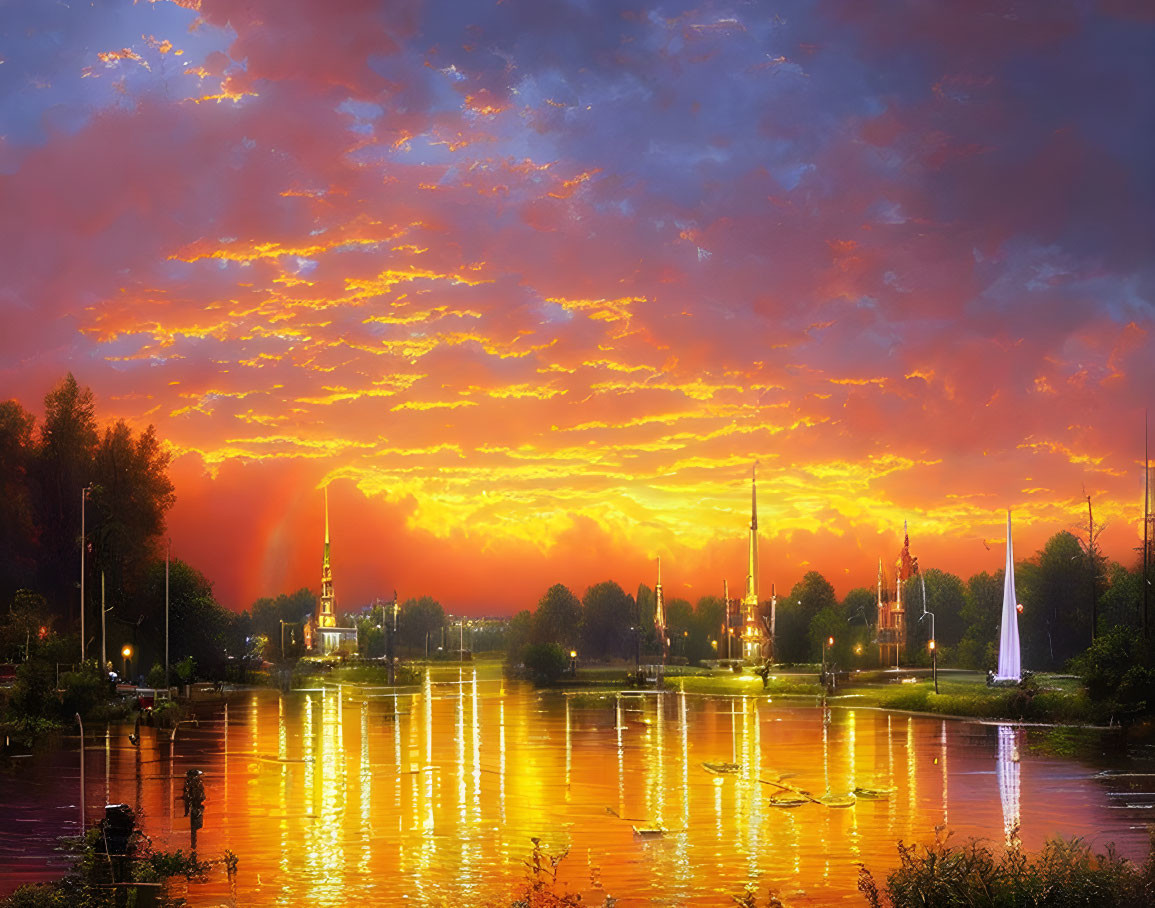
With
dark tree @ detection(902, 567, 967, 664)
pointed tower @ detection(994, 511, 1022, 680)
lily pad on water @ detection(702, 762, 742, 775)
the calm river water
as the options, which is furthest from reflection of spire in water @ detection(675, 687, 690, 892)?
dark tree @ detection(902, 567, 967, 664)

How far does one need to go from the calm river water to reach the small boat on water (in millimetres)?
556

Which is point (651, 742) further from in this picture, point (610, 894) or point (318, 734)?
point (610, 894)

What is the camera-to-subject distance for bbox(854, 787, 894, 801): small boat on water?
36.8m

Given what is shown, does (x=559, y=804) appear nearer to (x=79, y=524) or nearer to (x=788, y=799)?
(x=788, y=799)

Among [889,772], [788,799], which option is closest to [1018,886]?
[788,799]

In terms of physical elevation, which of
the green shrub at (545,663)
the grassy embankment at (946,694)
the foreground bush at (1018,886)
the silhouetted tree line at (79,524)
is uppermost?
the silhouetted tree line at (79,524)

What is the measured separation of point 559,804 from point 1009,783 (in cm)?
1546

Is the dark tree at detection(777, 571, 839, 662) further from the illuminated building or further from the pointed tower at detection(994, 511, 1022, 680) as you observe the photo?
the pointed tower at detection(994, 511, 1022, 680)

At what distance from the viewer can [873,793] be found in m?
37.6

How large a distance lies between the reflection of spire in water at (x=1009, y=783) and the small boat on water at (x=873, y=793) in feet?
10.8

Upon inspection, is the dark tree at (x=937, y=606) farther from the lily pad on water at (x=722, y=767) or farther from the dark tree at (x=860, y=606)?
the lily pad on water at (x=722, y=767)

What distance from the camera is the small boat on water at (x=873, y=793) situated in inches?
1448

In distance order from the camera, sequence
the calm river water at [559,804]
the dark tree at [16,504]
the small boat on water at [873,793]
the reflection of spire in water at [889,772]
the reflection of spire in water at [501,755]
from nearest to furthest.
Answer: the calm river water at [559,804] < the reflection of spire in water at [889,772] < the reflection of spire in water at [501,755] < the small boat on water at [873,793] < the dark tree at [16,504]

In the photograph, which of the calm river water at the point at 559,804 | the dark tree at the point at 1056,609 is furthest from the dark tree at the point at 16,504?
the dark tree at the point at 1056,609
